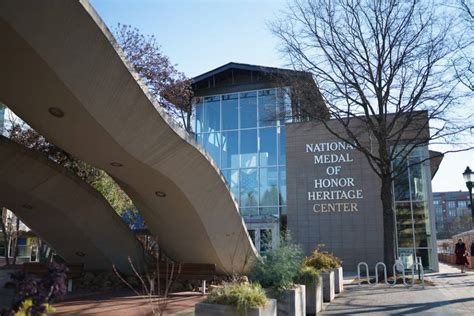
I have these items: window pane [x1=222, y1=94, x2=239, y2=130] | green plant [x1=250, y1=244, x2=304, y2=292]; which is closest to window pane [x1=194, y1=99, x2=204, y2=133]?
window pane [x1=222, y1=94, x2=239, y2=130]

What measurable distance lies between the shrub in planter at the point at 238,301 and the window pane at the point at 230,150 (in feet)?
78.7

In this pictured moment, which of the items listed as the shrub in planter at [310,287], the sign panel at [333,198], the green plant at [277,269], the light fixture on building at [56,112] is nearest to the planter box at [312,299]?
the shrub in planter at [310,287]

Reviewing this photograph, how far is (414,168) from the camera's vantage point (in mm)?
26125

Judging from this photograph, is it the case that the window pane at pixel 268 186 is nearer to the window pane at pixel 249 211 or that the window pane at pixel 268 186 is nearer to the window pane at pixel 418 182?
the window pane at pixel 249 211

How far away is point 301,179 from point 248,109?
22.3ft

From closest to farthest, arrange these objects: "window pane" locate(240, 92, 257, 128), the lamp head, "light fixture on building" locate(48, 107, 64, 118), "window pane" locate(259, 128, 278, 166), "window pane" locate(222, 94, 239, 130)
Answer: "light fixture on building" locate(48, 107, 64, 118) < the lamp head < "window pane" locate(259, 128, 278, 166) < "window pane" locate(240, 92, 257, 128) < "window pane" locate(222, 94, 239, 130)

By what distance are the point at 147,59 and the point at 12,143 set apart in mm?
A: 9081

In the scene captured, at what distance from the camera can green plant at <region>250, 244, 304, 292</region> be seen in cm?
888

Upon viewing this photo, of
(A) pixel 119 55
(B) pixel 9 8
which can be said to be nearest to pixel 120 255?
(A) pixel 119 55

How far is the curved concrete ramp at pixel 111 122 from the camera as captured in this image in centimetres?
673

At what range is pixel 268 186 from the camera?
29.8m

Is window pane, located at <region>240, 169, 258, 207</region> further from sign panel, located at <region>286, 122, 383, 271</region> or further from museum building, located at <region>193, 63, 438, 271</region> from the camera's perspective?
sign panel, located at <region>286, 122, 383, 271</region>

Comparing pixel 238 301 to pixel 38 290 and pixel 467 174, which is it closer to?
pixel 38 290

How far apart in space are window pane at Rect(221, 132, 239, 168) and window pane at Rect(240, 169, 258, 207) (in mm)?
996
